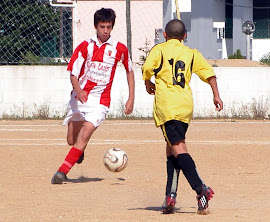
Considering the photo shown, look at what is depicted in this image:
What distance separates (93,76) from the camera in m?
8.48

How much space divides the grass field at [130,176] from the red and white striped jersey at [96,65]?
1.02 metres

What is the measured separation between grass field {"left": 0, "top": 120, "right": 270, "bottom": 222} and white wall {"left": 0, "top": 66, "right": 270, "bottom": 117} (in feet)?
6.05

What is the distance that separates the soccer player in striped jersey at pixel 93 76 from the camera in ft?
27.3

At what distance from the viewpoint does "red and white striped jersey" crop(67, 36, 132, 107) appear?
8.36 metres

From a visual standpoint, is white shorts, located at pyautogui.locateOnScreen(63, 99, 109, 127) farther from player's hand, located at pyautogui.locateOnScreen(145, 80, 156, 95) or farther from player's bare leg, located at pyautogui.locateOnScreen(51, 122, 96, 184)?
player's hand, located at pyautogui.locateOnScreen(145, 80, 156, 95)

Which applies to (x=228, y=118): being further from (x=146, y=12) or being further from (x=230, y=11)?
(x=230, y=11)

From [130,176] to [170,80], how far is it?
282 centimetres

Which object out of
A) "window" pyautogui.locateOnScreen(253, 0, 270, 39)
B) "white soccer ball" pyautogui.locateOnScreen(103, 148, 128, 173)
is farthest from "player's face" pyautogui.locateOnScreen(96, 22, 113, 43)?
"window" pyautogui.locateOnScreen(253, 0, 270, 39)

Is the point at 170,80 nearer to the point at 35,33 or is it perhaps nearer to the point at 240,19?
the point at 35,33

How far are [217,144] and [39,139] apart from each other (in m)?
3.11

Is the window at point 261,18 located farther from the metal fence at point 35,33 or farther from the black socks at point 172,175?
the black socks at point 172,175

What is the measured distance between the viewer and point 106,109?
861 cm

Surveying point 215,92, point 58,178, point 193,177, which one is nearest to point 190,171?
point 193,177

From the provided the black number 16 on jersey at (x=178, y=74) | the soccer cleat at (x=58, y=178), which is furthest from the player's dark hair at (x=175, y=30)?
the soccer cleat at (x=58, y=178)
